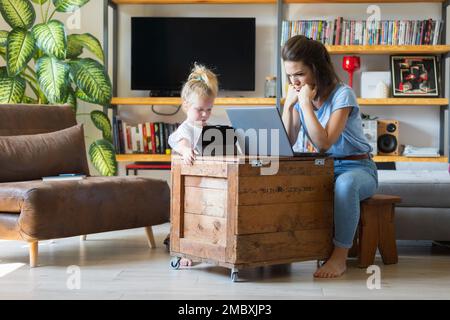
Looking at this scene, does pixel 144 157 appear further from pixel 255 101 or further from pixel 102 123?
pixel 255 101

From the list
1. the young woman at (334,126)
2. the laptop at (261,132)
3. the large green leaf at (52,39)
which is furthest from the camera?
the large green leaf at (52,39)

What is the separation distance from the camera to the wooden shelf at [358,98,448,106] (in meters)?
4.80

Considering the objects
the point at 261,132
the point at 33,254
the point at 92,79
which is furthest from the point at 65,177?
the point at 92,79

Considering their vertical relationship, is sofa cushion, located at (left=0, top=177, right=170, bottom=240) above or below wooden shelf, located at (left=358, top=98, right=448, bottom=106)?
below

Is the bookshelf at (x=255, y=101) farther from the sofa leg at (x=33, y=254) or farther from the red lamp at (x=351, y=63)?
the sofa leg at (x=33, y=254)

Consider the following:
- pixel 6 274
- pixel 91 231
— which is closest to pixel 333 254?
pixel 91 231

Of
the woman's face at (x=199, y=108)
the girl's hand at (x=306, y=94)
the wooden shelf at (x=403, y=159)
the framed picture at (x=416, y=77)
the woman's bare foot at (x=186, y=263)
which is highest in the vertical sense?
the framed picture at (x=416, y=77)

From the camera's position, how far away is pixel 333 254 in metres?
2.83

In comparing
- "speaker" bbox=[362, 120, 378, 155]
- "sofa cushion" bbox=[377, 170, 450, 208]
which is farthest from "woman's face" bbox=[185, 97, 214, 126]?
"speaker" bbox=[362, 120, 378, 155]

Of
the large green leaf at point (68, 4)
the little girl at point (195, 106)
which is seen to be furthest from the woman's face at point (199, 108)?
the large green leaf at point (68, 4)

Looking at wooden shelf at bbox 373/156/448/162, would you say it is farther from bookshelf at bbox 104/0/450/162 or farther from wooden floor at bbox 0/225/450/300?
wooden floor at bbox 0/225/450/300

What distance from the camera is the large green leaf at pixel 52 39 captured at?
14.4ft

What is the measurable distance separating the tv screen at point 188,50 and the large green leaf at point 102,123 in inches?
16.9

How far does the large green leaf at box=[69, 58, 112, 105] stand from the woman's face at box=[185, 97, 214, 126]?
160cm
